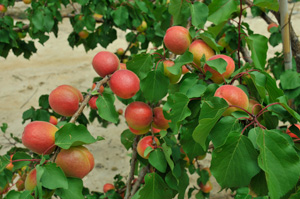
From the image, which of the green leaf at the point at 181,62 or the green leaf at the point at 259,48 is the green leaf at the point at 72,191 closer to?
the green leaf at the point at 181,62

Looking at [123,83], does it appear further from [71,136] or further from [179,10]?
[179,10]

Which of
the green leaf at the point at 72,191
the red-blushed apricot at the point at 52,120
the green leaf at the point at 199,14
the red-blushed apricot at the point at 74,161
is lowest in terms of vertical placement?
the red-blushed apricot at the point at 52,120

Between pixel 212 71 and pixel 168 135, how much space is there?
0.72 ft

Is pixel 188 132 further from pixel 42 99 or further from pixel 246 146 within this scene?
pixel 42 99

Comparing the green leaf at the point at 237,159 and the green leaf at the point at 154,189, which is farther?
the green leaf at the point at 154,189

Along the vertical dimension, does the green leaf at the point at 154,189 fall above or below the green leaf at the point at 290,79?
below

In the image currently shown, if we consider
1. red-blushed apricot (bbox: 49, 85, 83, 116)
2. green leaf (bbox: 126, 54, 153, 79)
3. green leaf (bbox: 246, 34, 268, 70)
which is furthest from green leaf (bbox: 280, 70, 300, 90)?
red-blushed apricot (bbox: 49, 85, 83, 116)

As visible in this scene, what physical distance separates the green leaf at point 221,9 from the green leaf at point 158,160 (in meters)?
0.33

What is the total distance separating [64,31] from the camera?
4465 millimetres

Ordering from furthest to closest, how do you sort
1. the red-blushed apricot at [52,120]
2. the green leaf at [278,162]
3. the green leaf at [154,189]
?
the red-blushed apricot at [52,120] → the green leaf at [154,189] → the green leaf at [278,162]

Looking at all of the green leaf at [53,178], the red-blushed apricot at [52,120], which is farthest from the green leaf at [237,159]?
the red-blushed apricot at [52,120]

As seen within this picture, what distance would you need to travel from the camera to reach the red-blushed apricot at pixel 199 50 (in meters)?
0.59

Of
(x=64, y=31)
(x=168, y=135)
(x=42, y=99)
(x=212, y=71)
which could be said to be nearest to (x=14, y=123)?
(x=42, y=99)

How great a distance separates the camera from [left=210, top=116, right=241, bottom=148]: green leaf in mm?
453
